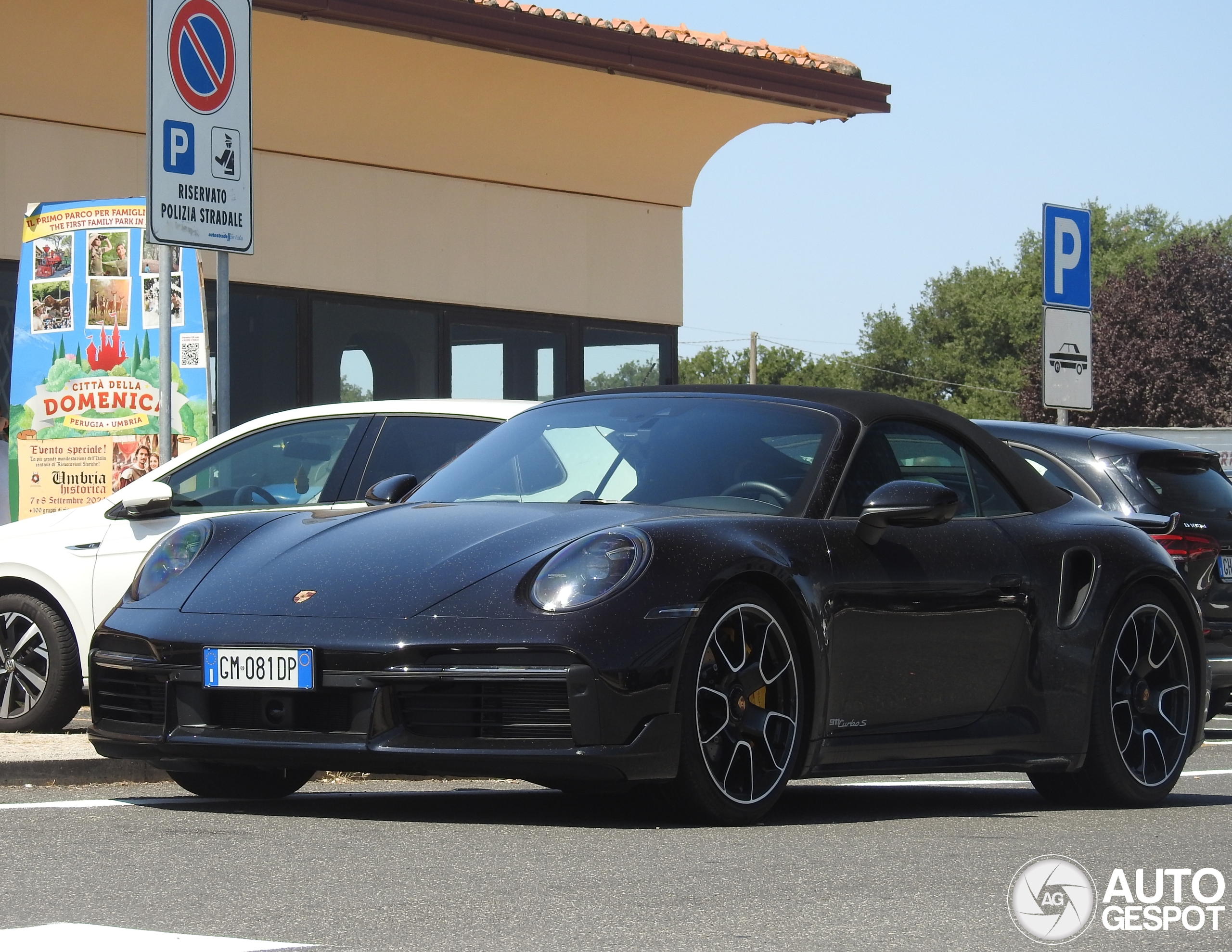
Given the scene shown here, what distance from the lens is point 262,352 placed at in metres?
16.8

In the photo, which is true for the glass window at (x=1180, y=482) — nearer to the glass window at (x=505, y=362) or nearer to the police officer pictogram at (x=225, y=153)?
the police officer pictogram at (x=225, y=153)

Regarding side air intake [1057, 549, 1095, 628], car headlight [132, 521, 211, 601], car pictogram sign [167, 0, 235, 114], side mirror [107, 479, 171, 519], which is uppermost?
car pictogram sign [167, 0, 235, 114]

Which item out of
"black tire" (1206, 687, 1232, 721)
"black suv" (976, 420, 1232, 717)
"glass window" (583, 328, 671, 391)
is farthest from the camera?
"glass window" (583, 328, 671, 391)

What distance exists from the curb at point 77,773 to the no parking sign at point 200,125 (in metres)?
2.65

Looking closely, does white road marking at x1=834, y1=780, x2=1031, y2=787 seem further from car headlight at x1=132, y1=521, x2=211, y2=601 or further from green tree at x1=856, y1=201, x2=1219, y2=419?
green tree at x1=856, y1=201, x2=1219, y2=419

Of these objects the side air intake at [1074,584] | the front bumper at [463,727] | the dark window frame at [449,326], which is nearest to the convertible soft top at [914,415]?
the side air intake at [1074,584]

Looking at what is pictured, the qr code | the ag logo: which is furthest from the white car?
the ag logo

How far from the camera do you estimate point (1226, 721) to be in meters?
13.3

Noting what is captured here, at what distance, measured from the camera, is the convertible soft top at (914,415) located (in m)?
7.14

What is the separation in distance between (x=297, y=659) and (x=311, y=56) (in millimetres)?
11945

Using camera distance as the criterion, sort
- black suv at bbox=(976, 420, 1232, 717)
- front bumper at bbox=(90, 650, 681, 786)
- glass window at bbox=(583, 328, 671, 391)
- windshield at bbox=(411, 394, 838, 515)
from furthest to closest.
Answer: glass window at bbox=(583, 328, 671, 391), black suv at bbox=(976, 420, 1232, 717), windshield at bbox=(411, 394, 838, 515), front bumper at bbox=(90, 650, 681, 786)

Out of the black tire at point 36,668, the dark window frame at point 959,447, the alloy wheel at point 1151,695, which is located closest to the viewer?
the dark window frame at point 959,447

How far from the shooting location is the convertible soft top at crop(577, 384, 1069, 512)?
7145mm

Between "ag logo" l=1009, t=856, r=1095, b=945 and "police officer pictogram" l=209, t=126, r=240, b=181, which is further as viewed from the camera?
"police officer pictogram" l=209, t=126, r=240, b=181
